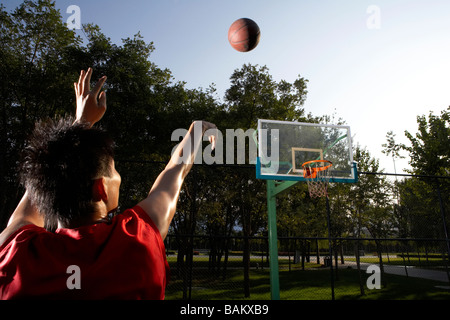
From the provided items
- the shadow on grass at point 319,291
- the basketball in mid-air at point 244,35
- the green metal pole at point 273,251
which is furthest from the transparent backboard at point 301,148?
the shadow on grass at point 319,291

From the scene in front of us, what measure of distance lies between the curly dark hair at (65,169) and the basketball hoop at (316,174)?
6.15 metres

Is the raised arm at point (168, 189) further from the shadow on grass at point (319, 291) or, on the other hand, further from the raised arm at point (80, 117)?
the shadow on grass at point (319, 291)

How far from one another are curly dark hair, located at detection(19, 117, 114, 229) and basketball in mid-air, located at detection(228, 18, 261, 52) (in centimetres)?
559

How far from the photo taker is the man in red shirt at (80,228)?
0.65 m

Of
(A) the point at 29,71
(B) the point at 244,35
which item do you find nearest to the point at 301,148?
(B) the point at 244,35

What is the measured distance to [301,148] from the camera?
732 cm

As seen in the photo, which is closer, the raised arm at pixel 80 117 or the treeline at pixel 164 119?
the raised arm at pixel 80 117

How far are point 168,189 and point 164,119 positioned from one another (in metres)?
12.0

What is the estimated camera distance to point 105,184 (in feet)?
2.73
